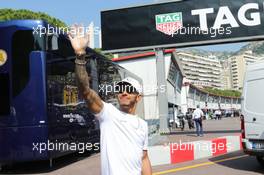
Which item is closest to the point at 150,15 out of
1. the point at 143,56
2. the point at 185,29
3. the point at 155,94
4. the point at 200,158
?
the point at 185,29

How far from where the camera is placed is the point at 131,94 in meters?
3.37

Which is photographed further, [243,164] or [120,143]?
[243,164]

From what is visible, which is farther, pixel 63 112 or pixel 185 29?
pixel 185 29

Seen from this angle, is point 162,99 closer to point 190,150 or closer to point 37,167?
point 190,150

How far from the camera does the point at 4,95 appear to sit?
407 inches

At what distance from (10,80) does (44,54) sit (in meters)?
1.02

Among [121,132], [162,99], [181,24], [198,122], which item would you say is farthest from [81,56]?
[198,122]

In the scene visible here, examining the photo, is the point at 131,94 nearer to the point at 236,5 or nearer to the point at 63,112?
the point at 63,112

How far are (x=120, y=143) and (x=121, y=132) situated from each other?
9cm

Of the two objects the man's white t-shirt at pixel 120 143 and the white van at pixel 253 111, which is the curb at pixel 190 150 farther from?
the man's white t-shirt at pixel 120 143

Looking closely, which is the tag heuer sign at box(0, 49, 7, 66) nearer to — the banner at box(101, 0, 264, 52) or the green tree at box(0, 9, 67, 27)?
the banner at box(101, 0, 264, 52)

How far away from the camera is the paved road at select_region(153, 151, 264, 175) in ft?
31.7

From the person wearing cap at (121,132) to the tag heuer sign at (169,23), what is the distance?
15808mm

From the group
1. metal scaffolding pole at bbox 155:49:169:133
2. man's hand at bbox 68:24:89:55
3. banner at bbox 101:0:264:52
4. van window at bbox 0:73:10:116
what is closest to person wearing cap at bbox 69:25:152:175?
man's hand at bbox 68:24:89:55
